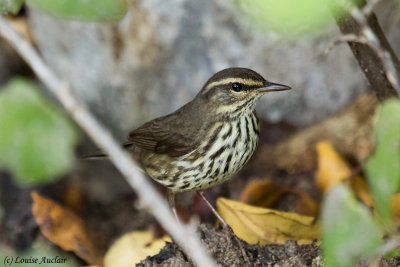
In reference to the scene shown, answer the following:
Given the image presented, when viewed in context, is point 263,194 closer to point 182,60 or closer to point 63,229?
point 182,60

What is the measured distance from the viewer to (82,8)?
1.52 m

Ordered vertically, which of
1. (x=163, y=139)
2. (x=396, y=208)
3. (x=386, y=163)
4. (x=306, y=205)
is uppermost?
(x=163, y=139)

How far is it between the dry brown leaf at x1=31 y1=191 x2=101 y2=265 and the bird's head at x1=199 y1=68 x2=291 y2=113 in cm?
119

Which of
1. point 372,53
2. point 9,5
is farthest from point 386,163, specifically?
point 372,53

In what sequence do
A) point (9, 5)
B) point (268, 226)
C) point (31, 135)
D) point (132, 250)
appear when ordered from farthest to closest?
point (132, 250) → point (268, 226) → point (9, 5) → point (31, 135)

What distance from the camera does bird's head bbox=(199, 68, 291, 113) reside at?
322 cm

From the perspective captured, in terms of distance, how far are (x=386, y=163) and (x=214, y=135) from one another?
1.96 metres

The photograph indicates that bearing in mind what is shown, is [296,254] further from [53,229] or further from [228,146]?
[53,229]

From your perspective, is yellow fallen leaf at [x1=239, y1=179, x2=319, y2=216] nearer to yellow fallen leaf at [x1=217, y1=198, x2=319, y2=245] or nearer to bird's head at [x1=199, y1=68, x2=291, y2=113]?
yellow fallen leaf at [x1=217, y1=198, x2=319, y2=245]

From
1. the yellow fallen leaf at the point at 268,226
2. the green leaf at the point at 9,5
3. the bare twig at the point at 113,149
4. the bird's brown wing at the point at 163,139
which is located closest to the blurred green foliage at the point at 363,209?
the bare twig at the point at 113,149

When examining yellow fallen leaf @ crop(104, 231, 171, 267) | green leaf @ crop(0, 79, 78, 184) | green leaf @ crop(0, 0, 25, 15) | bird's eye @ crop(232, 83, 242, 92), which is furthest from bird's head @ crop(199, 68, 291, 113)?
green leaf @ crop(0, 79, 78, 184)

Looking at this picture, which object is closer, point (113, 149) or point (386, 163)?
point (386, 163)

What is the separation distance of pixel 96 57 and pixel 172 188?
1.45 m

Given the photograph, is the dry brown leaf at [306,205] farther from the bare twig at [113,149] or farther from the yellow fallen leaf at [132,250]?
Result: the bare twig at [113,149]
